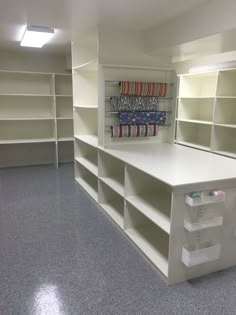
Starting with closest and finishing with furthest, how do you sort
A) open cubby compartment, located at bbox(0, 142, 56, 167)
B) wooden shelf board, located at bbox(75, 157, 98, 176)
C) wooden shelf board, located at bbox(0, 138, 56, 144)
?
wooden shelf board, located at bbox(75, 157, 98, 176) → wooden shelf board, located at bbox(0, 138, 56, 144) → open cubby compartment, located at bbox(0, 142, 56, 167)

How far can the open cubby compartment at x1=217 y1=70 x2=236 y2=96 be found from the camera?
12.8ft

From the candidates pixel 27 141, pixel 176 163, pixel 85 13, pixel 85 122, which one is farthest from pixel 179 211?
pixel 27 141

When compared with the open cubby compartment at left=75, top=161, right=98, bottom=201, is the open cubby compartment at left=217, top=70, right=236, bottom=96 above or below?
above

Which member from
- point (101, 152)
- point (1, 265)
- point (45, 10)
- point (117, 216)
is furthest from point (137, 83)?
point (1, 265)

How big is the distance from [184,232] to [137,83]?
1.98 metres

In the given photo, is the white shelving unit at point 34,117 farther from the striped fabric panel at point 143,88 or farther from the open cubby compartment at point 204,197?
the open cubby compartment at point 204,197

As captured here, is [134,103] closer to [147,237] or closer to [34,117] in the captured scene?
[147,237]

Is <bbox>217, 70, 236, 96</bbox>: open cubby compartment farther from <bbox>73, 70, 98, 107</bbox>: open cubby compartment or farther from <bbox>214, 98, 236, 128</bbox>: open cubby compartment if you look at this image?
<bbox>73, 70, 98, 107</bbox>: open cubby compartment

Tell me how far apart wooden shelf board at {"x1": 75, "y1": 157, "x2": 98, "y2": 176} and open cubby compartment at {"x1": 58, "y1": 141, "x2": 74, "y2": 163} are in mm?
1661

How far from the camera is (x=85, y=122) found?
433 cm

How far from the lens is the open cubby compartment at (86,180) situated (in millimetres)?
3964

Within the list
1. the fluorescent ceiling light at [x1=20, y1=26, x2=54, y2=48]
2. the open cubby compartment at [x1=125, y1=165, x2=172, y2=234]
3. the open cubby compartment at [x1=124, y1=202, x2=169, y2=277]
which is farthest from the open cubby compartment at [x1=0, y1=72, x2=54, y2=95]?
the open cubby compartment at [x1=124, y1=202, x2=169, y2=277]

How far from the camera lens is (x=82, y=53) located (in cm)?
405

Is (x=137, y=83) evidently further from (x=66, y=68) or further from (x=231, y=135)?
(x=66, y=68)
